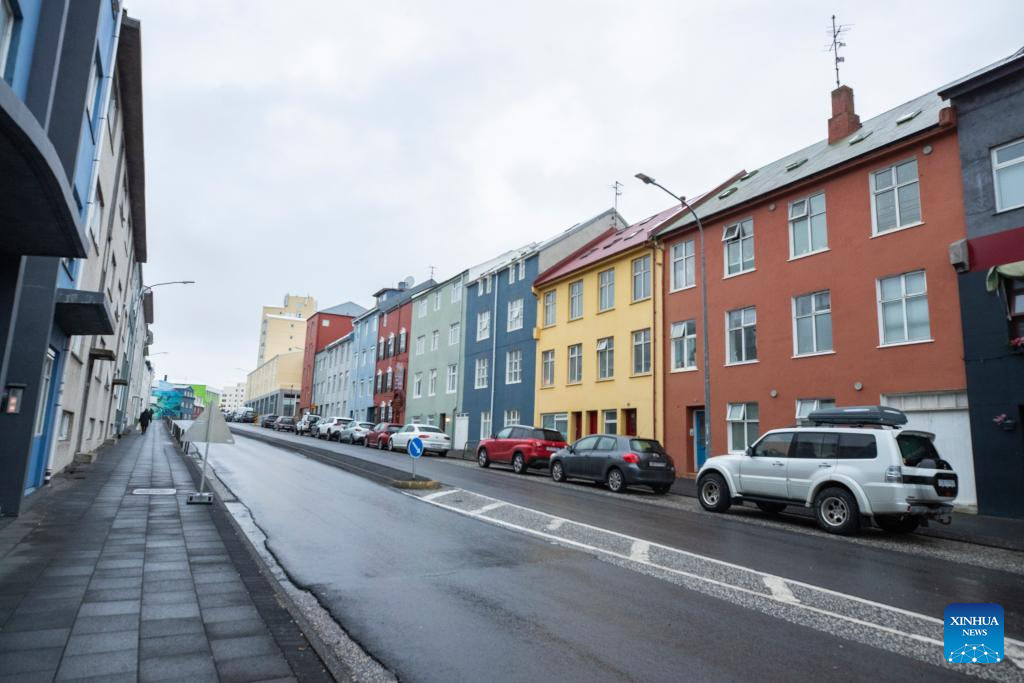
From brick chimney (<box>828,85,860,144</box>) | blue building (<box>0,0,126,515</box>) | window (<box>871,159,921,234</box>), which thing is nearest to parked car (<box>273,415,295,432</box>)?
blue building (<box>0,0,126,515</box>)

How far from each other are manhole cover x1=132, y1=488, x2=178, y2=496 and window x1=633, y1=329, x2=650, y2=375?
16758mm

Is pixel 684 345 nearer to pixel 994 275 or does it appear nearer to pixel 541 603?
pixel 994 275

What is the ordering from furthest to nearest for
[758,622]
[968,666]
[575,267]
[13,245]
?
[575,267] → [13,245] → [758,622] → [968,666]

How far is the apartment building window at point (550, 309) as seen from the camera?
3158cm

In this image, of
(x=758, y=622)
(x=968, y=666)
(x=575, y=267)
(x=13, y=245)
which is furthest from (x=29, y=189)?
(x=575, y=267)

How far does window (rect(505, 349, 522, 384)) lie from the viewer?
110 feet

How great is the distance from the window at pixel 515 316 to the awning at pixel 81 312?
22864mm

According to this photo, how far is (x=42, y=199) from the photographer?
5.91 meters

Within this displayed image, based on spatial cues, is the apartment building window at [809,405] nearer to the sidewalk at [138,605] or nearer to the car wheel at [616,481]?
the car wheel at [616,481]

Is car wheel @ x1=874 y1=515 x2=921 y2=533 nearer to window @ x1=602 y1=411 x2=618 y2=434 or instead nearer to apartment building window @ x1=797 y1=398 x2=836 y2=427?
apartment building window @ x1=797 y1=398 x2=836 y2=427

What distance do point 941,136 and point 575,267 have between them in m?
16.0

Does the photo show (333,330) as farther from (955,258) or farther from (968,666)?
(968,666)

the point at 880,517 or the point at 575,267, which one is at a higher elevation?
the point at 575,267

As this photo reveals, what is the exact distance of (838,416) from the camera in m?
12.0
